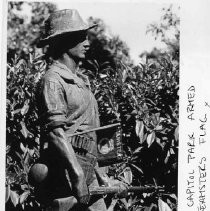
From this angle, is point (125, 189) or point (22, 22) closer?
point (125, 189)

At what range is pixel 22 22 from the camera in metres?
9.66

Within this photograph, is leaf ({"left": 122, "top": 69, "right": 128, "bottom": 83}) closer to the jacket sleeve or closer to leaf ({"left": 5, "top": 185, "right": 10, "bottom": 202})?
leaf ({"left": 5, "top": 185, "right": 10, "bottom": 202})

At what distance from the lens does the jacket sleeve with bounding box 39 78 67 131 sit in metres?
3.81

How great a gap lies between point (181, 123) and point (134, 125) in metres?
0.72

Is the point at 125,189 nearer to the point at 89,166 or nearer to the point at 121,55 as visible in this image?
the point at 89,166

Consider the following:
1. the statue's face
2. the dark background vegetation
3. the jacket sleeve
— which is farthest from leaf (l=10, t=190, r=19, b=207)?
the statue's face

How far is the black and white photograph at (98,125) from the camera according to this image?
3.92 meters

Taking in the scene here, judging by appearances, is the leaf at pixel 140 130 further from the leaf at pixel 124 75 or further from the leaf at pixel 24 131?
the leaf at pixel 24 131

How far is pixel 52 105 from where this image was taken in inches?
151

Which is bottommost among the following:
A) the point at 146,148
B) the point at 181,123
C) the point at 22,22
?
the point at 146,148

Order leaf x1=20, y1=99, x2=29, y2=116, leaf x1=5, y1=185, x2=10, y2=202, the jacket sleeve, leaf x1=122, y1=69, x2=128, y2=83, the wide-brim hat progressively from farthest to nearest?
leaf x1=122, y1=69, x2=128, y2=83 < leaf x1=20, y1=99, x2=29, y2=116 < leaf x1=5, y1=185, x2=10, y2=202 < the wide-brim hat < the jacket sleeve

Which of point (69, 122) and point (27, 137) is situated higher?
point (69, 122)

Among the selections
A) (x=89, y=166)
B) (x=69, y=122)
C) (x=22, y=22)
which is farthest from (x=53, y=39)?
(x=22, y=22)

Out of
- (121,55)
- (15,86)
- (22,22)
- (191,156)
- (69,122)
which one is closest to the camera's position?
(69,122)
